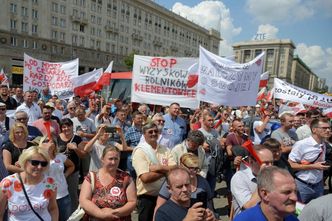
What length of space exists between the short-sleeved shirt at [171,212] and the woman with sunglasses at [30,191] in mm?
1145

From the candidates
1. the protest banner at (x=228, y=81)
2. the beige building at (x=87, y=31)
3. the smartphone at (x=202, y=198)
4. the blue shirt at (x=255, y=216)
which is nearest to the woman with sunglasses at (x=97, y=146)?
the smartphone at (x=202, y=198)

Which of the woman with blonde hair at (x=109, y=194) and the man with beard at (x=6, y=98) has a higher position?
the man with beard at (x=6, y=98)

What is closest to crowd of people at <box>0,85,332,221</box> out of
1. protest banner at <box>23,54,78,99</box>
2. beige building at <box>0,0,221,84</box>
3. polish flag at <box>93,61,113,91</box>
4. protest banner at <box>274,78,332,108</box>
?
protest banner at <box>23,54,78,99</box>

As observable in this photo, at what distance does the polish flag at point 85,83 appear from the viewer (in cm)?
915

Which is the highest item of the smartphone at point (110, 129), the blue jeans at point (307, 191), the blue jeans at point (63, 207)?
the smartphone at point (110, 129)

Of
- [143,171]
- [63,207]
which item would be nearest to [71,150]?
[63,207]

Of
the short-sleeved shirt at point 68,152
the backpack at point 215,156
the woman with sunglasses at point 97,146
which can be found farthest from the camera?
the backpack at point 215,156

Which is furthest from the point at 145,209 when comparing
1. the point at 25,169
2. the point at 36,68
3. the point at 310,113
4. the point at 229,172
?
the point at 36,68

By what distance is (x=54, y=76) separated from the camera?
8.99 m

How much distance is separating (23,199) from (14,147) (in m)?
1.04

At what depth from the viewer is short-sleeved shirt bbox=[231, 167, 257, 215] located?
9.36 ft

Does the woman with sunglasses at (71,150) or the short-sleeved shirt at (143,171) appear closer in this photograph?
the short-sleeved shirt at (143,171)

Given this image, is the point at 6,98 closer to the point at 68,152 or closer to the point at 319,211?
the point at 68,152

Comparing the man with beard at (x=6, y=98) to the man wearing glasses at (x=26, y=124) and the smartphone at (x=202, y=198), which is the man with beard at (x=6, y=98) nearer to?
the man wearing glasses at (x=26, y=124)
